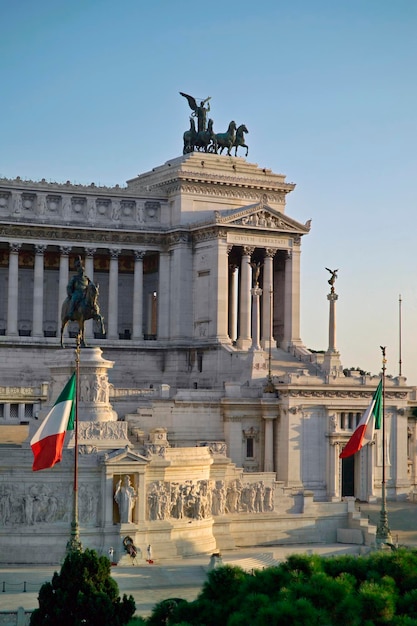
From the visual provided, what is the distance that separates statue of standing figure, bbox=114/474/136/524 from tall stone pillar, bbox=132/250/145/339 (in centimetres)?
3572

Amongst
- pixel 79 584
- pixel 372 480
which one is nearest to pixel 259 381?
pixel 372 480

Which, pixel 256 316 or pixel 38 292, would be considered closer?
pixel 256 316

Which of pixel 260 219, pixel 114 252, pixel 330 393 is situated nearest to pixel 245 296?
pixel 260 219

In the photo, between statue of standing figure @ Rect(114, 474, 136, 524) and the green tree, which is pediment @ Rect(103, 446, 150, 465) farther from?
the green tree

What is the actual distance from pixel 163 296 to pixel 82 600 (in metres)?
57.4

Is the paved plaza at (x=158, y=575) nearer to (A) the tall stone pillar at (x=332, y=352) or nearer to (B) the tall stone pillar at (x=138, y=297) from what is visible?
(A) the tall stone pillar at (x=332, y=352)

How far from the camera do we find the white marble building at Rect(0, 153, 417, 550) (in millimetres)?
84688

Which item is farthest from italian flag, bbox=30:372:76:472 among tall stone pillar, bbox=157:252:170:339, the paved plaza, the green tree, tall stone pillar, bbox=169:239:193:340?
tall stone pillar, bbox=157:252:170:339

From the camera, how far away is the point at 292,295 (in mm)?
99188

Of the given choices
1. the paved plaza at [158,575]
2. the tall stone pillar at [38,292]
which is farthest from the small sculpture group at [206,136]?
the paved plaza at [158,575]

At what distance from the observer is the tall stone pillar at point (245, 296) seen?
96.6m

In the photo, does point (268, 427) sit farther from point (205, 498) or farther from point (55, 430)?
point (55, 430)

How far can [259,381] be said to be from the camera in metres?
87.6

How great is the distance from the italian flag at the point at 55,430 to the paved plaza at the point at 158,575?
17.1 feet
